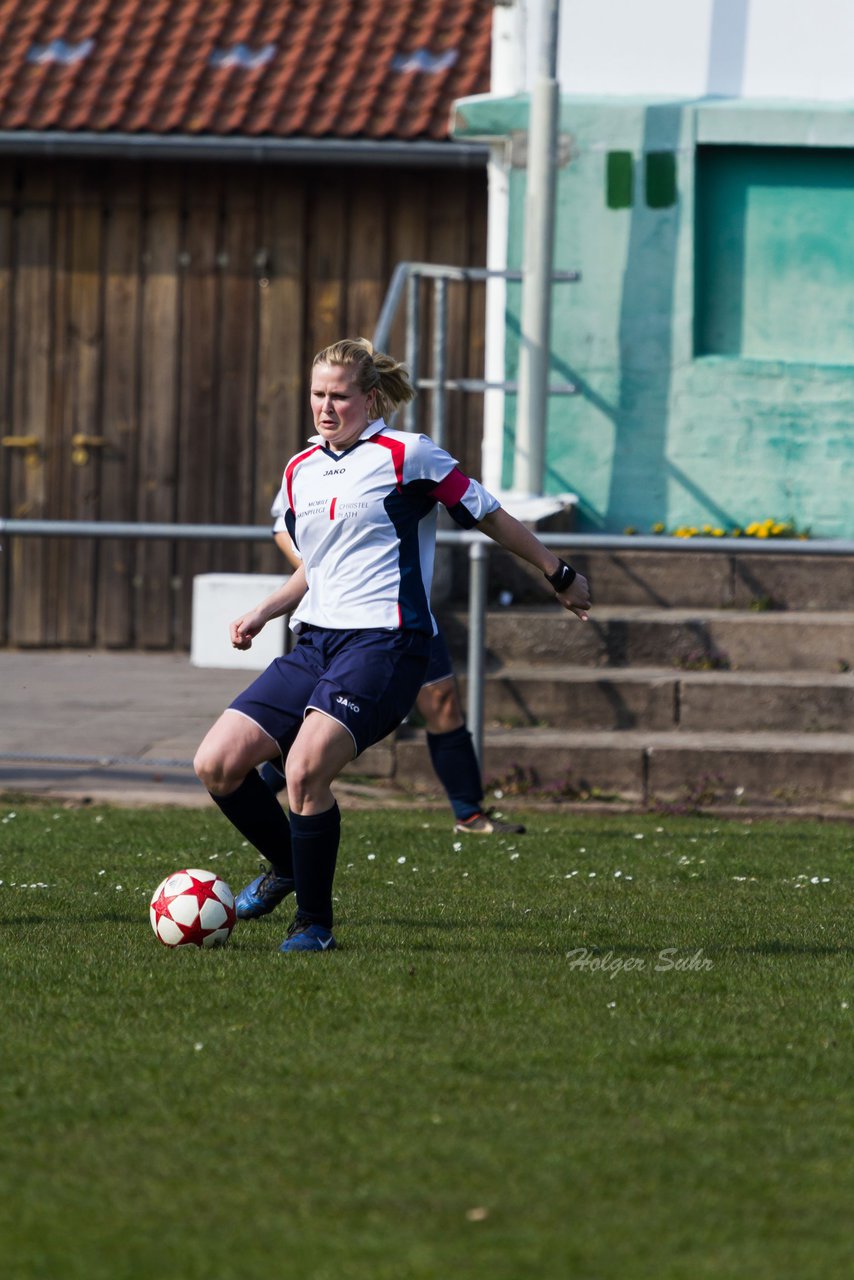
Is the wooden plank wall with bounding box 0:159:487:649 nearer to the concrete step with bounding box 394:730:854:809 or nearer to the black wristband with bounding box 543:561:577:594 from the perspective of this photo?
the concrete step with bounding box 394:730:854:809

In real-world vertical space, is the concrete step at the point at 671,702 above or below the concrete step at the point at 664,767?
above

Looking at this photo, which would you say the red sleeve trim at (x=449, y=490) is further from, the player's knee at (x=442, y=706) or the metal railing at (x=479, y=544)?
the metal railing at (x=479, y=544)

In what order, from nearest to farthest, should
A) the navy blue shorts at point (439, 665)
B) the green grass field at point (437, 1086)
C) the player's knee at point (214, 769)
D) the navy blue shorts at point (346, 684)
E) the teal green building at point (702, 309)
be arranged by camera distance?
1. the green grass field at point (437, 1086)
2. the navy blue shorts at point (346, 684)
3. the player's knee at point (214, 769)
4. the navy blue shorts at point (439, 665)
5. the teal green building at point (702, 309)

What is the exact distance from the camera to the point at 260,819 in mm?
5969

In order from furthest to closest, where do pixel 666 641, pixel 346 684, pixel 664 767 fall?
pixel 666 641, pixel 664 767, pixel 346 684

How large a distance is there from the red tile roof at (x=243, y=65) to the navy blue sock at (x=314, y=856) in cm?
835

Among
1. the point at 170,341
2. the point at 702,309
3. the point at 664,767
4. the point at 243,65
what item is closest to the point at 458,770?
the point at 664,767

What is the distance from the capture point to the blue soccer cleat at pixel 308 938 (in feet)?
18.5

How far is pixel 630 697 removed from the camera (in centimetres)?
994

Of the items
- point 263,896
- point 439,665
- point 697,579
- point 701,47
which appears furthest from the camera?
point 701,47

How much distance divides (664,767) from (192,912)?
4.17 m

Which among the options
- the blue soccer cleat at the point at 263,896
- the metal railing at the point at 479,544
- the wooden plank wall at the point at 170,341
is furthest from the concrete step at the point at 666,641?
the blue soccer cleat at the point at 263,896

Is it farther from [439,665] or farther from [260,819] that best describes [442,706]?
[260,819]

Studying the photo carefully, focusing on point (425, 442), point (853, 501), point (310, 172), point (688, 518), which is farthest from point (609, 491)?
point (425, 442)
